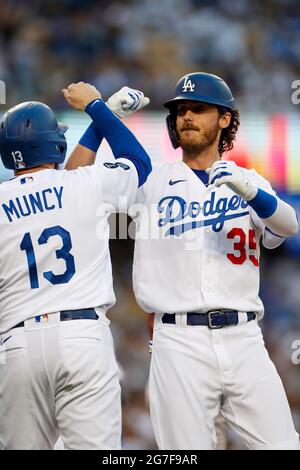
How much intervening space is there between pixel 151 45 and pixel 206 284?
6306mm

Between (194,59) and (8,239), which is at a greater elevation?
(194,59)

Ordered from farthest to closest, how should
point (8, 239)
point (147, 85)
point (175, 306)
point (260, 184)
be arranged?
point (147, 85), point (260, 184), point (175, 306), point (8, 239)

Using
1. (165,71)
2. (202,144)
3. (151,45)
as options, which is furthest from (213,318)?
(151,45)

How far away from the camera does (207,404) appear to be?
3.66 metres

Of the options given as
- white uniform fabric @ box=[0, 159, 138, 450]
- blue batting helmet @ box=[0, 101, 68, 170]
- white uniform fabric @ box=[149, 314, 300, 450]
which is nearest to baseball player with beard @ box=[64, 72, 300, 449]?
white uniform fabric @ box=[149, 314, 300, 450]

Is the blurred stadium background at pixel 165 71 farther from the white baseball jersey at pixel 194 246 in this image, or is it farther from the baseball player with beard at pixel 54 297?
the baseball player with beard at pixel 54 297

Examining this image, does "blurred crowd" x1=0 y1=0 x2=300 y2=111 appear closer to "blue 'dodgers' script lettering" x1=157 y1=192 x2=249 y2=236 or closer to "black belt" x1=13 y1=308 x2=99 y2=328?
"blue 'dodgers' script lettering" x1=157 y1=192 x2=249 y2=236

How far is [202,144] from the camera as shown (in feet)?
13.4

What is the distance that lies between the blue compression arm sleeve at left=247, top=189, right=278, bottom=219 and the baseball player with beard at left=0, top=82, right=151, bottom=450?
499 mm

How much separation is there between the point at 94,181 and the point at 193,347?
0.78m

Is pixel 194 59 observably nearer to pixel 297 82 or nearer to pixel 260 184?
pixel 297 82

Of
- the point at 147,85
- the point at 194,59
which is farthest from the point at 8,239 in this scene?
the point at 194,59

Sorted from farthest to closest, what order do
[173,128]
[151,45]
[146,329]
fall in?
[151,45]
[146,329]
[173,128]

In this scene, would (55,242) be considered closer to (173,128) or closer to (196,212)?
(196,212)
